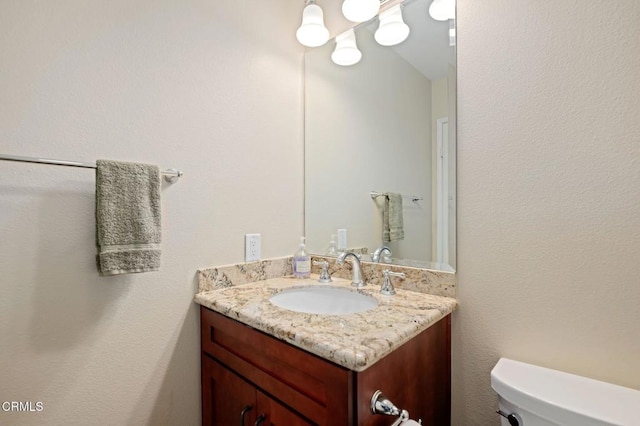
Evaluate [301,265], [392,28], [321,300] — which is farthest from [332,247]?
[392,28]

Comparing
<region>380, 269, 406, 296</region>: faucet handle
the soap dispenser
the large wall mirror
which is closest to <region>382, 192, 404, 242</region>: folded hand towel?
the large wall mirror

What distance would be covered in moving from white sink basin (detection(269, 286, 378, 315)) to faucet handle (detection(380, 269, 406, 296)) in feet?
0.22

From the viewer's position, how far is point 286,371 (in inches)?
31.7

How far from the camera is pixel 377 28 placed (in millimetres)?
1312

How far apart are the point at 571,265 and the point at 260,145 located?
1.20 metres

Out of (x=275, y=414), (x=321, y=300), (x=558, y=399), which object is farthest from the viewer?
(x=321, y=300)

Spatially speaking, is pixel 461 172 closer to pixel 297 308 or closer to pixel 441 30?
pixel 441 30

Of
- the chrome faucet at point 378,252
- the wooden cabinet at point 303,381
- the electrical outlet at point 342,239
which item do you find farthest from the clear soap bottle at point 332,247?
the wooden cabinet at point 303,381

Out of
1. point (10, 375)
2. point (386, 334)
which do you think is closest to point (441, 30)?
point (386, 334)

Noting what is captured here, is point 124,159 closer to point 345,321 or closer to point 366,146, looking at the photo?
point 345,321

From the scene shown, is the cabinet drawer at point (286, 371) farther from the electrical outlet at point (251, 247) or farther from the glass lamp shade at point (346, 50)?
the glass lamp shade at point (346, 50)

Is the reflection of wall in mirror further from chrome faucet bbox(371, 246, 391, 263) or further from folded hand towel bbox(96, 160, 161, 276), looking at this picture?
folded hand towel bbox(96, 160, 161, 276)

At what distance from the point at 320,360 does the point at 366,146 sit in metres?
1.01

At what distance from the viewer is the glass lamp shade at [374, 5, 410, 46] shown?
1238 millimetres
